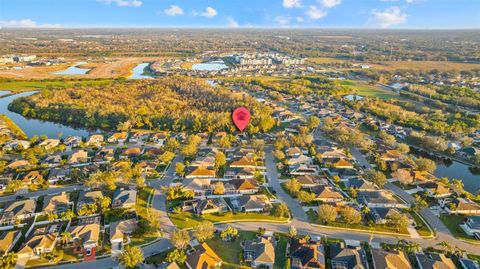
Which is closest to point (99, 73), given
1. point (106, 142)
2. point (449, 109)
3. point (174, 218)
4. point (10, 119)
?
point (10, 119)

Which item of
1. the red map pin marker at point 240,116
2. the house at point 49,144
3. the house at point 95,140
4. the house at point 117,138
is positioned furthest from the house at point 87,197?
the red map pin marker at point 240,116

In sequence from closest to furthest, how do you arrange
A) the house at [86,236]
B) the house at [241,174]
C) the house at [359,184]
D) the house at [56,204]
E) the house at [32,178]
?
the house at [86,236] → the house at [56,204] → the house at [32,178] → the house at [359,184] → the house at [241,174]

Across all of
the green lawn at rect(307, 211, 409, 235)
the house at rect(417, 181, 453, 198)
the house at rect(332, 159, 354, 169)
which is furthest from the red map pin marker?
the house at rect(417, 181, 453, 198)

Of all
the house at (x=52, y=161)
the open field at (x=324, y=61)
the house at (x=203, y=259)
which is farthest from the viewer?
the open field at (x=324, y=61)

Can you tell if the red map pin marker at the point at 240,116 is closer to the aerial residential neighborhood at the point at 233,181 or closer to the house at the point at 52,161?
the aerial residential neighborhood at the point at 233,181

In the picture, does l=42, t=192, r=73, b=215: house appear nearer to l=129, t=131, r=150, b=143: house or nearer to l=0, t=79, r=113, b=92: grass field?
l=129, t=131, r=150, b=143: house

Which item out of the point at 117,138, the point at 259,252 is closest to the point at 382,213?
the point at 259,252
